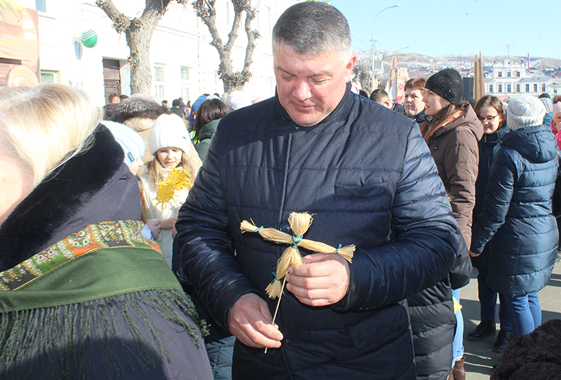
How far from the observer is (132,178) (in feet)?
4.27

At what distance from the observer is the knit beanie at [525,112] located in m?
3.28

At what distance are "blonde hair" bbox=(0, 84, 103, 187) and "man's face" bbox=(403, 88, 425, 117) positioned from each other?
152 inches

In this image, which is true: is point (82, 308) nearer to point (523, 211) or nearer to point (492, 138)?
point (523, 211)

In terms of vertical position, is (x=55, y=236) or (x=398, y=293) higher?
(x=55, y=236)

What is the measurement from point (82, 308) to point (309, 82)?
3.22 feet

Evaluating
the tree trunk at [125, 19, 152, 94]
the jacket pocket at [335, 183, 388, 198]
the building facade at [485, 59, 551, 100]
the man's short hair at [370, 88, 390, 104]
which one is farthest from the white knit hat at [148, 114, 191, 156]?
the building facade at [485, 59, 551, 100]

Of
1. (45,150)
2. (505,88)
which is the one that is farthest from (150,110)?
(505,88)

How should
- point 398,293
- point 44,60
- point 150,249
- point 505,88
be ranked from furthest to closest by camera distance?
point 505,88
point 44,60
point 398,293
point 150,249

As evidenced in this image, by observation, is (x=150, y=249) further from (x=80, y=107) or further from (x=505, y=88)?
(x=505, y=88)

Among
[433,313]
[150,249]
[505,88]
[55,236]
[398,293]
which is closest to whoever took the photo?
[55,236]

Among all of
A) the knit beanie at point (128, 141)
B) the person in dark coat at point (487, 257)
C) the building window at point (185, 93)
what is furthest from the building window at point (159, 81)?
the knit beanie at point (128, 141)

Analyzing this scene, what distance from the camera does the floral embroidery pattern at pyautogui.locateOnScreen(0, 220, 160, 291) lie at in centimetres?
105

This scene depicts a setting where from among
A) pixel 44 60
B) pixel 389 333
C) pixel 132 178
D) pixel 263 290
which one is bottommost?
pixel 389 333

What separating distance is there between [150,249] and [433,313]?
4.51ft
